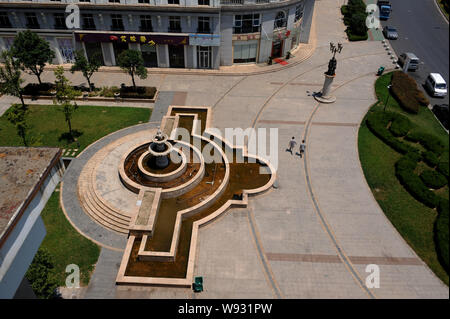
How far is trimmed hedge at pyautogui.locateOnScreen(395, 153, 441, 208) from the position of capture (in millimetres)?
30047

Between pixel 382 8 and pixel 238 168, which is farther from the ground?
pixel 382 8

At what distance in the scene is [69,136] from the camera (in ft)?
129

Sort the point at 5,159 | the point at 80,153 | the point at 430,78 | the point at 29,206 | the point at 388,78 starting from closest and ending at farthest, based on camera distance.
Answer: the point at 29,206 < the point at 5,159 < the point at 80,153 < the point at 430,78 < the point at 388,78

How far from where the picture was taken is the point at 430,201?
2947 centimetres

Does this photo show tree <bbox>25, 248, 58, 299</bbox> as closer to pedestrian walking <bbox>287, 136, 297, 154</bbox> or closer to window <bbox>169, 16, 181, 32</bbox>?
pedestrian walking <bbox>287, 136, 297, 154</bbox>

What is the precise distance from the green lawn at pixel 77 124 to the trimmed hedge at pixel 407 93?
3437 centimetres

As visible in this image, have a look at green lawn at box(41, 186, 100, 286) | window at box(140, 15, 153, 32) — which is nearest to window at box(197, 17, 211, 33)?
window at box(140, 15, 153, 32)

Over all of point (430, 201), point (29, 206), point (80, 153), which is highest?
point (29, 206)

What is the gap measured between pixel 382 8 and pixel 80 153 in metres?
70.4

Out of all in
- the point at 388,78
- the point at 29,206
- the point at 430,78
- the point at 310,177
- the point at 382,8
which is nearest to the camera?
the point at 29,206

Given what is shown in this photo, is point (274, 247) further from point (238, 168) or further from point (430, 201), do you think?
point (430, 201)

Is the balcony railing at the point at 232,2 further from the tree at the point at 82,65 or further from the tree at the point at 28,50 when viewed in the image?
the tree at the point at 28,50

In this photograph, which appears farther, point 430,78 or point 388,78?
point 388,78

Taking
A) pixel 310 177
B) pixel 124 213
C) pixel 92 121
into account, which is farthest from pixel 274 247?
pixel 92 121
